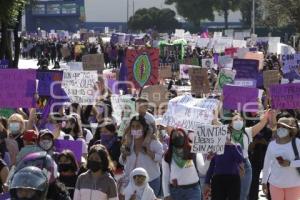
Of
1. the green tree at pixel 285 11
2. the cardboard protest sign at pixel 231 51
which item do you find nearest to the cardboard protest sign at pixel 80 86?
the cardboard protest sign at pixel 231 51

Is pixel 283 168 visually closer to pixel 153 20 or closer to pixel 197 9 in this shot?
pixel 197 9

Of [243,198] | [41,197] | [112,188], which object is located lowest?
[243,198]

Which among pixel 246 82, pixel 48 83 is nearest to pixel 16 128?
pixel 48 83

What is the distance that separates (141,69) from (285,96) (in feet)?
16.3

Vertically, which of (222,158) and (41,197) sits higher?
(41,197)

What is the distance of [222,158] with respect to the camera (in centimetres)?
805

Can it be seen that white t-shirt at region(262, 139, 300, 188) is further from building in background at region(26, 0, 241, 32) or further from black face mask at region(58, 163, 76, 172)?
building in background at region(26, 0, 241, 32)

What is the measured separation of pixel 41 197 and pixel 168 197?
3.99 metres

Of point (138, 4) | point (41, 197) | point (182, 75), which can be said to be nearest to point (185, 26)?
point (138, 4)

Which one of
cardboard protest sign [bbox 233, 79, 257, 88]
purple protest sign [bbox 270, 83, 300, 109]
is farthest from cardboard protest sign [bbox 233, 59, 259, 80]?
purple protest sign [bbox 270, 83, 300, 109]

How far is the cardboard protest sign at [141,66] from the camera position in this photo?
45.9ft

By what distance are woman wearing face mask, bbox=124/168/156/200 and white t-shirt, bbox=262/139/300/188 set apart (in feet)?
4.75

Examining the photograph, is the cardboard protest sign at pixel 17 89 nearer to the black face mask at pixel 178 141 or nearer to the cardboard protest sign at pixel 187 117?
the cardboard protest sign at pixel 187 117

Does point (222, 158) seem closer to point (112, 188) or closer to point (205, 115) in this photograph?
point (205, 115)
